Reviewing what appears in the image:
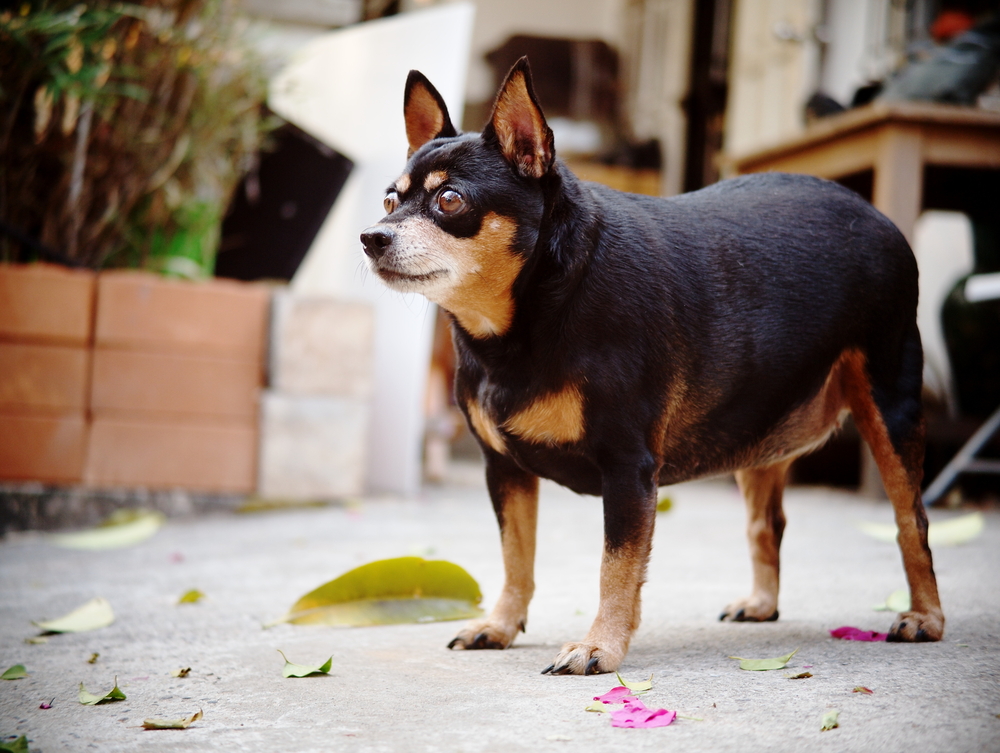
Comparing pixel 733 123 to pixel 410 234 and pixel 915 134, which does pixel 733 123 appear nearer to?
pixel 915 134

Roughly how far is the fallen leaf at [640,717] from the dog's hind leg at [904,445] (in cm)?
73

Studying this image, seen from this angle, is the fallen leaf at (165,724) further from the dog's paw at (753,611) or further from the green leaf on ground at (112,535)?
the green leaf on ground at (112,535)

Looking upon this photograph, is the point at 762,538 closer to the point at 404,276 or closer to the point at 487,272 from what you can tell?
the point at 487,272

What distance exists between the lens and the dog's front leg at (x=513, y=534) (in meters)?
1.96

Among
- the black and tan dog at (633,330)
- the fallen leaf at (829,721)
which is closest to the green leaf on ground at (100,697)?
the black and tan dog at (633,330)

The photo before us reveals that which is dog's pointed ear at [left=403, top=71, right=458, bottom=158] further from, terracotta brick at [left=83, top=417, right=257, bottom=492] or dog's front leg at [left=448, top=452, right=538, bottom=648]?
terracotta brick at [left=83, top=417, right=257, bottom=492]

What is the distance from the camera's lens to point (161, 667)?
5.95ft

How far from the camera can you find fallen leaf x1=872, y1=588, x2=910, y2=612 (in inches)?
84.4

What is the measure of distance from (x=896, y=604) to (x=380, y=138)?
342 cm

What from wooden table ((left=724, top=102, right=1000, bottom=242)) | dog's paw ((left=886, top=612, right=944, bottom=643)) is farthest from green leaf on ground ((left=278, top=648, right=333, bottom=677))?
wooden table ((left=724, top=102, right=1000, bottom=242))

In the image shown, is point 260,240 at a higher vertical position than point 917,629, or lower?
higher

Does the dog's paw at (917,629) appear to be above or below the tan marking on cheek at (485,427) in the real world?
below

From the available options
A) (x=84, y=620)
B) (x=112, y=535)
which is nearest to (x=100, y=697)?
(x=84, y=620)

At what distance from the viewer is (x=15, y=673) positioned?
68.3 inches
